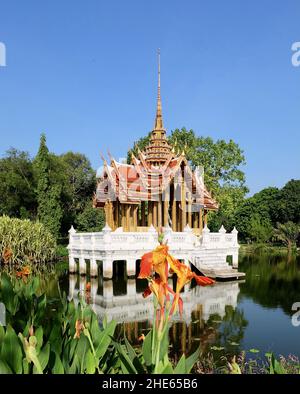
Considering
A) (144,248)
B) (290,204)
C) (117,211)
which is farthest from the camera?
(290,204)

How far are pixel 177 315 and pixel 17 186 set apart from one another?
26.8 metres

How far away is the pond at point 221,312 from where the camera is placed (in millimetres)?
8633

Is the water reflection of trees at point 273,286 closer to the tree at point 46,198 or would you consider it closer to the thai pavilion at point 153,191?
the thai pavilion at point 153,191

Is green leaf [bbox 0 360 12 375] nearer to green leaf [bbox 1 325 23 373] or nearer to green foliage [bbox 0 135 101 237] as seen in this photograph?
green leaf [bbox 1 325 23 373]

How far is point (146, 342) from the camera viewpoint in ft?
8.96

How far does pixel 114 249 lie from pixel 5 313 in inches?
517

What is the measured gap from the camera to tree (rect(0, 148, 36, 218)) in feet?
112

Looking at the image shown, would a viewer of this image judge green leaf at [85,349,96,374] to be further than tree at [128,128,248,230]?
No

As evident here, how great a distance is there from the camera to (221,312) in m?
11.9

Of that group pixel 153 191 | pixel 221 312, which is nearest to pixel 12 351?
pixel 221 312

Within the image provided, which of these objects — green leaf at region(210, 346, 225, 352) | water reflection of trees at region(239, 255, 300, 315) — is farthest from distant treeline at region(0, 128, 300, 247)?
green leaf at region(210, 346, 225, 352)

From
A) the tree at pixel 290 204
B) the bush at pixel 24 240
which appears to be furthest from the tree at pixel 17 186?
the tree at pixel 290 204

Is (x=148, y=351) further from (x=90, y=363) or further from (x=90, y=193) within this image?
(x=90, y=193)
